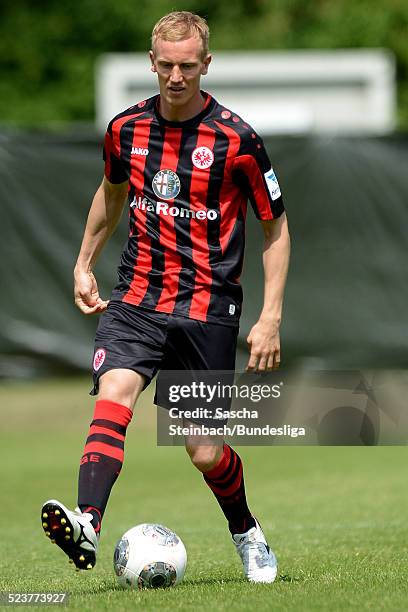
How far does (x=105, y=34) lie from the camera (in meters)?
Result: 26.1

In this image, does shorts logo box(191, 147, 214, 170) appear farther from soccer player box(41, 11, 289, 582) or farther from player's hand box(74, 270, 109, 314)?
player's hand box(74, 270, 109, 314)

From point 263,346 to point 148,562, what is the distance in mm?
1016

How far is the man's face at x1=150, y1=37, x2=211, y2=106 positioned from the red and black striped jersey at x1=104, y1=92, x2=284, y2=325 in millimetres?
184

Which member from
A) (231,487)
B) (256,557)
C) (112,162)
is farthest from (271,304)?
(256,557)

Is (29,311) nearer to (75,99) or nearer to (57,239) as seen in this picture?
(57,239)

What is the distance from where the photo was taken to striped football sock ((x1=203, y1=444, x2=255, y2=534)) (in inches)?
218

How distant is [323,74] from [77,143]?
19.9 ft

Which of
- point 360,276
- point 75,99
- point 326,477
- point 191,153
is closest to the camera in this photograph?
point 191,153

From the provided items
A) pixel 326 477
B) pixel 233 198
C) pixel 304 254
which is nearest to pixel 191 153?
pixel 233 198

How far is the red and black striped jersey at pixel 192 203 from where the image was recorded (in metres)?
5.38

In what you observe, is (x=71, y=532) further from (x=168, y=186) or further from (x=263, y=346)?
(x=168, y=186)

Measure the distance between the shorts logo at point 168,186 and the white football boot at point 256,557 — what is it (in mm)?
1526

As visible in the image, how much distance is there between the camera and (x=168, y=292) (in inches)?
214

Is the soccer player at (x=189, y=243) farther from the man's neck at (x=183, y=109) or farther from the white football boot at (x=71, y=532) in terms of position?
the white football boot at (x=71, y=532)
